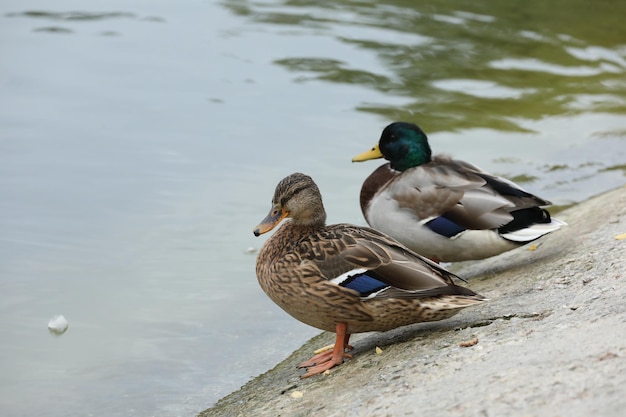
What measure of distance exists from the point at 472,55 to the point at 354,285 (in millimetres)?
7274

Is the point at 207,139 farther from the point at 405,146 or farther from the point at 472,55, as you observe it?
the point at 472,55

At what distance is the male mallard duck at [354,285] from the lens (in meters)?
4.34

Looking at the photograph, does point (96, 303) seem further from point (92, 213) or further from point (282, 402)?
point (282, 402)

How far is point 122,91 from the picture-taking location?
941cm

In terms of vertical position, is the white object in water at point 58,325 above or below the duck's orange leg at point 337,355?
below

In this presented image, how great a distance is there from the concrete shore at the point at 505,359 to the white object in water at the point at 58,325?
1.28 meters

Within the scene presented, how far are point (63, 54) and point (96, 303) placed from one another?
185 inches

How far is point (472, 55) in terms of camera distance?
11.2 metres

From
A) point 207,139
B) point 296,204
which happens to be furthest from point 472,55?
point 296,204

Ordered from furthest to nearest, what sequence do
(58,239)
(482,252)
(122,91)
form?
(122,91), (58,239), (482,252)

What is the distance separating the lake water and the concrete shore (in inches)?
30.9

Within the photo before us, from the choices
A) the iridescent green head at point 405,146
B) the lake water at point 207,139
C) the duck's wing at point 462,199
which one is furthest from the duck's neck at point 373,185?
the lake water at point 207,139

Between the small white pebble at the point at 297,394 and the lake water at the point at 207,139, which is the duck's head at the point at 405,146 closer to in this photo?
the lake water at the point at 207,139

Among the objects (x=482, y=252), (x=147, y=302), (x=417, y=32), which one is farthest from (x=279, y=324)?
(x=417, y=32)
